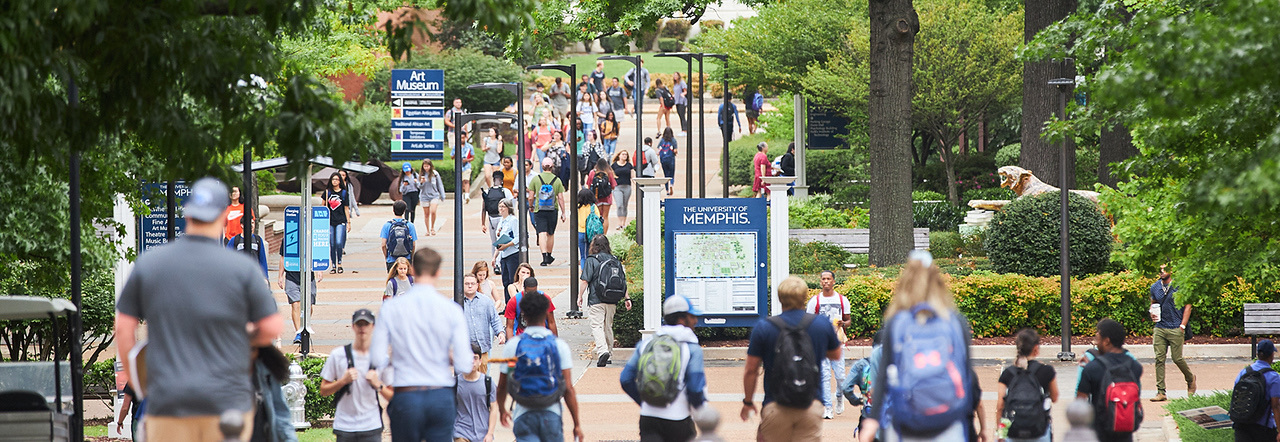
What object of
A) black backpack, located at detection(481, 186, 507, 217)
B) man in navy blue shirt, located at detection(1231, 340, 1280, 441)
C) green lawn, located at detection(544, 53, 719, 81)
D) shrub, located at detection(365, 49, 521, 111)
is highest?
green lawn, located at detection(544, 53, 719, 81)

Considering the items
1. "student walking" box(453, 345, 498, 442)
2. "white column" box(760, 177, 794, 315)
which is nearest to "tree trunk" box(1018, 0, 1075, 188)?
"white column" box(760, 177, 794, 315)

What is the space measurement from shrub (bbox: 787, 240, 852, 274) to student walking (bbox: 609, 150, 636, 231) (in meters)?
5.81

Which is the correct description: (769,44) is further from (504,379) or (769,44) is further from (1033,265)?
(504,379)

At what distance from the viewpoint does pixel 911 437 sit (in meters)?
6.15

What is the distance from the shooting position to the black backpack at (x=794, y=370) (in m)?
7.73

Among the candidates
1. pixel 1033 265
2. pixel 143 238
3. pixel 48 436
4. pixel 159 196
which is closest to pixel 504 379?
pixel 48 436

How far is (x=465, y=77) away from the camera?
165 feet

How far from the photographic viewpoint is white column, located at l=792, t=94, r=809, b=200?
3306 centimetres

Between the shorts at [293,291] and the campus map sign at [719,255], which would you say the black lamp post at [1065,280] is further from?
the shorts at [293,291]

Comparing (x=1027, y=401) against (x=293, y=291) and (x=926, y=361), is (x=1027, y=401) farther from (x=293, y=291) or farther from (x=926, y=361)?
(x=293, y=291)

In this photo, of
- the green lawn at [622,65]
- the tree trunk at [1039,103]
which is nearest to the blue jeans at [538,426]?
the tree trunk at [1039,103]

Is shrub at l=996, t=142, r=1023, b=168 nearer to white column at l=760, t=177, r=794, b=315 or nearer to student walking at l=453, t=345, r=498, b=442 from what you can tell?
white column at l=760, t=177, r=794, b=315

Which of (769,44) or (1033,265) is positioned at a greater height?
(769,44)

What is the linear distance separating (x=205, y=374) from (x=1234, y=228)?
7.59 m
